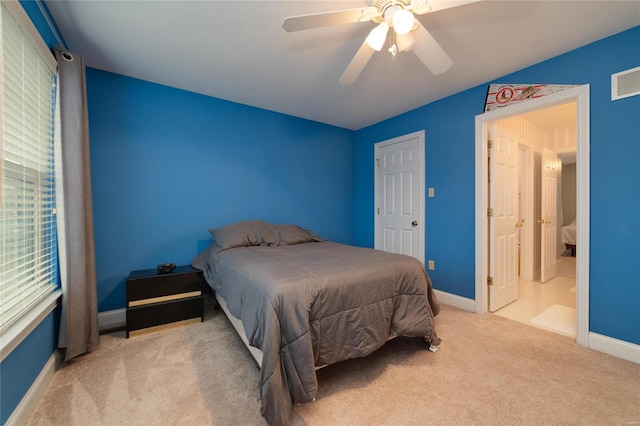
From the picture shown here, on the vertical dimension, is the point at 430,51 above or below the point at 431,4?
below

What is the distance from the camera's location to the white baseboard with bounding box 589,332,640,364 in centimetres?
184

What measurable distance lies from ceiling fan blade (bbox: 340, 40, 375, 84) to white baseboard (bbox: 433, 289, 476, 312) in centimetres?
258

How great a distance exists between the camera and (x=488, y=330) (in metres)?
2.32

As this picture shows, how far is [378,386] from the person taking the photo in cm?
159

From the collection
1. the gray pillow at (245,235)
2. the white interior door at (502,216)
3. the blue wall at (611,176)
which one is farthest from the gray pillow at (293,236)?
the blue wall at (611,176)

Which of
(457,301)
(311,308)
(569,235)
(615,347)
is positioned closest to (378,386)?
(311,308)

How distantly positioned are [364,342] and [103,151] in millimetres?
2912

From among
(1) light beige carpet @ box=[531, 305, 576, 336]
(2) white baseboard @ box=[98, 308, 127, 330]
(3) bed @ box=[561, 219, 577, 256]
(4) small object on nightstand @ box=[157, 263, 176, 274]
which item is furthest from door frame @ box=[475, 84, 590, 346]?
(3) bed @ box=[561, 219, 577, 256]

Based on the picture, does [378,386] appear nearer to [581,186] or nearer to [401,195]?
[581,186]

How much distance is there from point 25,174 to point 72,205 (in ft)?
1.29

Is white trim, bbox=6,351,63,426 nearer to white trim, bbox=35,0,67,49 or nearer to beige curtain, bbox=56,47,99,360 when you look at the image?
beige curtain, bbox=56,47,99,360

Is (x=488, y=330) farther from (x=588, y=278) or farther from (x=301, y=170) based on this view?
(x=301, y=170)

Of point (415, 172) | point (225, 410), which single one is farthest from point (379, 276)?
point (415, 172)

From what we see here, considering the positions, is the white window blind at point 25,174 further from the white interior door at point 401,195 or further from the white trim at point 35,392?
the white interior door at point 401,195
